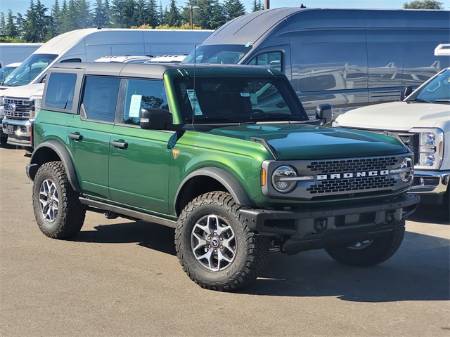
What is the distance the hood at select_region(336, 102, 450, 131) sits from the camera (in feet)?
28.2

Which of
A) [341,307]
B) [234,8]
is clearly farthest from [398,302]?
[234,8]

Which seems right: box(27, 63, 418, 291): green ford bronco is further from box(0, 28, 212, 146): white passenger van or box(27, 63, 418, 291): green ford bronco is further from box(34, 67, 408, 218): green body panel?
box(0, 28, 212, 146): white passenger van

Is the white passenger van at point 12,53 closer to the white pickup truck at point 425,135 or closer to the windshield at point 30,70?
the windshield at point 30,70

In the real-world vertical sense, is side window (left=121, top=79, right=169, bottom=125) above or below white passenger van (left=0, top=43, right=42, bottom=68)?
below

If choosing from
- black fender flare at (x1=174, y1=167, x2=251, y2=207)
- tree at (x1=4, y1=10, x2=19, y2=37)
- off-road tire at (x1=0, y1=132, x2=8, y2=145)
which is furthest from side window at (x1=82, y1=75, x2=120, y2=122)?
tree at (x1=4, y1=10, x2=19, y2=37)

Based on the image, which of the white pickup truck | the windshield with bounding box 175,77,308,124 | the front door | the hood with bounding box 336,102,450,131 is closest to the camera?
the front door

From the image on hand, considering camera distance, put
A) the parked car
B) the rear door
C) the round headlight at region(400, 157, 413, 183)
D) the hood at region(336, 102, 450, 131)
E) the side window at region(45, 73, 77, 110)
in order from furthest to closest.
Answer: the parked car
the hood at region(336, 102, 450, 131)
the side window at region(45, 73, 77, 110)
the rear door
the round headlight at region(400, 157, 413, 183)

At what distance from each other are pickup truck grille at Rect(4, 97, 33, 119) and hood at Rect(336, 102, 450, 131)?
26.0 ft

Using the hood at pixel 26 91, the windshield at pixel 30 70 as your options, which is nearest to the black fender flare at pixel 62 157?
the hood at pixel 26 91

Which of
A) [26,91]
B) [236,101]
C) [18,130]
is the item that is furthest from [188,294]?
[26,91]

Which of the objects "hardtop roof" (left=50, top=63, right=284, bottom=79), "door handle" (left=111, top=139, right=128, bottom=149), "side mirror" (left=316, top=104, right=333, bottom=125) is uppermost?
"hardtop roof" (left=50, top=63, right=284, bottom=79)

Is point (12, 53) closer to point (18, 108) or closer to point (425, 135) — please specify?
point (18, 108)

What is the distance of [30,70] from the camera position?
17297 millimetres

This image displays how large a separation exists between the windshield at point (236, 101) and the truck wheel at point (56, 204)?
5.78 feet
